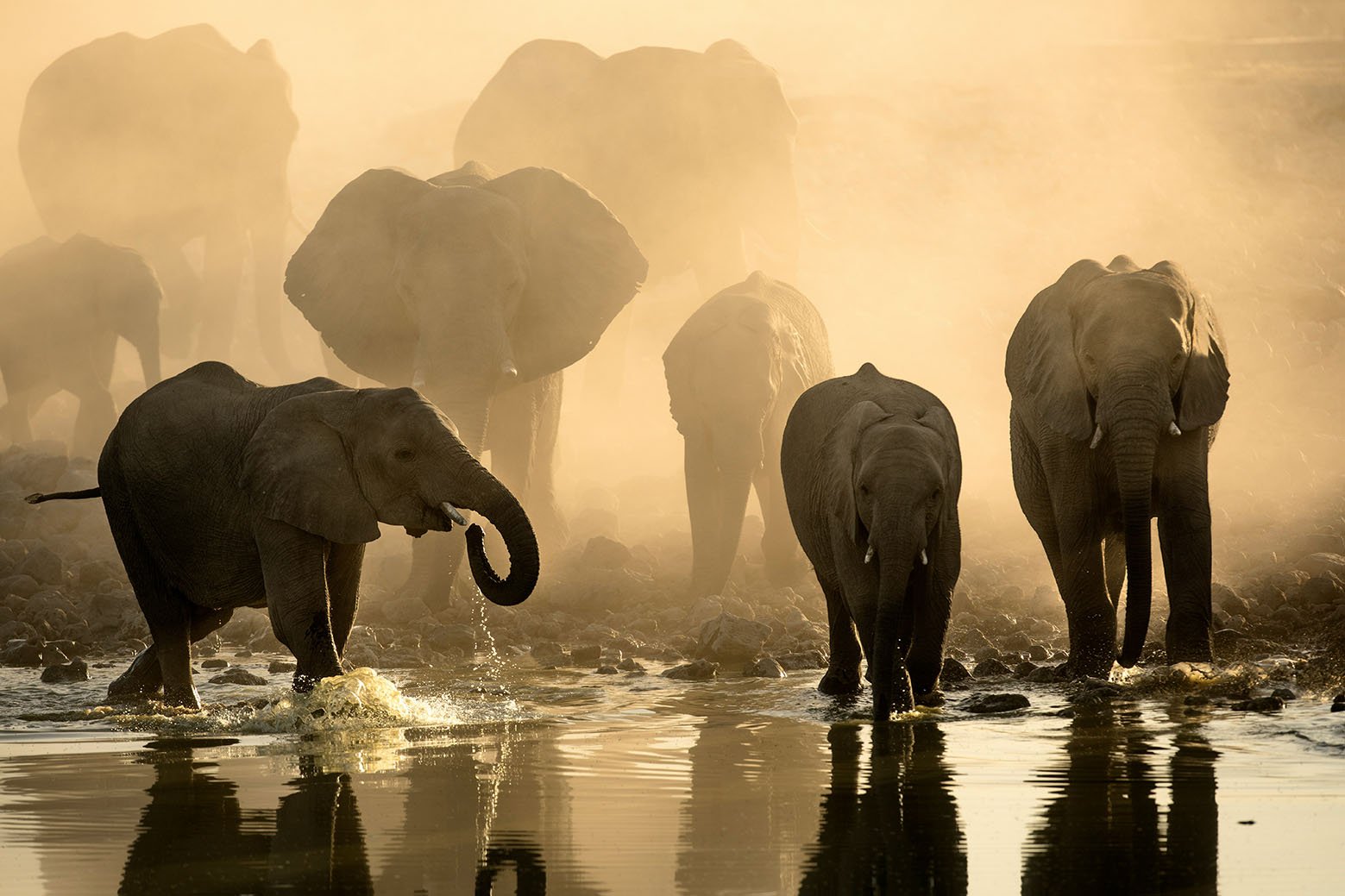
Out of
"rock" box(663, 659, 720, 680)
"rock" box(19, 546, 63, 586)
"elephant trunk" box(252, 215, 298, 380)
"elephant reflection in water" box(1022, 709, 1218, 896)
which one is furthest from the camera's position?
"elephant trunk" box(252, 215, 298, 380)

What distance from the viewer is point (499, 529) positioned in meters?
9.07

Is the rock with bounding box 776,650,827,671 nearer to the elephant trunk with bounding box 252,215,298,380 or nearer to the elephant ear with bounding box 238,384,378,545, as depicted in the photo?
the elephant ear with bounding box 238,384,378,545

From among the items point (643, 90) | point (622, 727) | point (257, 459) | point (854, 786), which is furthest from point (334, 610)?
point (643, 90)

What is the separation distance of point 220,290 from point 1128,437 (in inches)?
854

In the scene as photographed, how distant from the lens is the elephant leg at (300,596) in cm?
941

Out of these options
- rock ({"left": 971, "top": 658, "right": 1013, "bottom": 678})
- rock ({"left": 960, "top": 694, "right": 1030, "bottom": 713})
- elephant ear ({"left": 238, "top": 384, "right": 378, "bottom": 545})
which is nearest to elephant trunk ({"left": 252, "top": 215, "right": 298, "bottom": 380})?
rock ({"left": 971, "top": 658, "right": 1013, "bottom": 678})

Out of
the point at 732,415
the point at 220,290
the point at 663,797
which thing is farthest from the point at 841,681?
the point at 220,290

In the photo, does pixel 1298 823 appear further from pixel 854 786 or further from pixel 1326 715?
pixel 1326 715

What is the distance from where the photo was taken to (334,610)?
10000 mm

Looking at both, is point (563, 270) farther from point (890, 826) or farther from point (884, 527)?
point (890, 826)

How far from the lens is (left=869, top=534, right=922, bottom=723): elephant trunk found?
8.92 m

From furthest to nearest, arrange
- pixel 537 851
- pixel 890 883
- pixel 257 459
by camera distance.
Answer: pixel 257 459 < pixel 537 851 < pixel 890 883

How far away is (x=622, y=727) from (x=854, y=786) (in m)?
2.05

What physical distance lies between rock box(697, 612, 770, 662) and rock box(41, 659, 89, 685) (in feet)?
11.6
